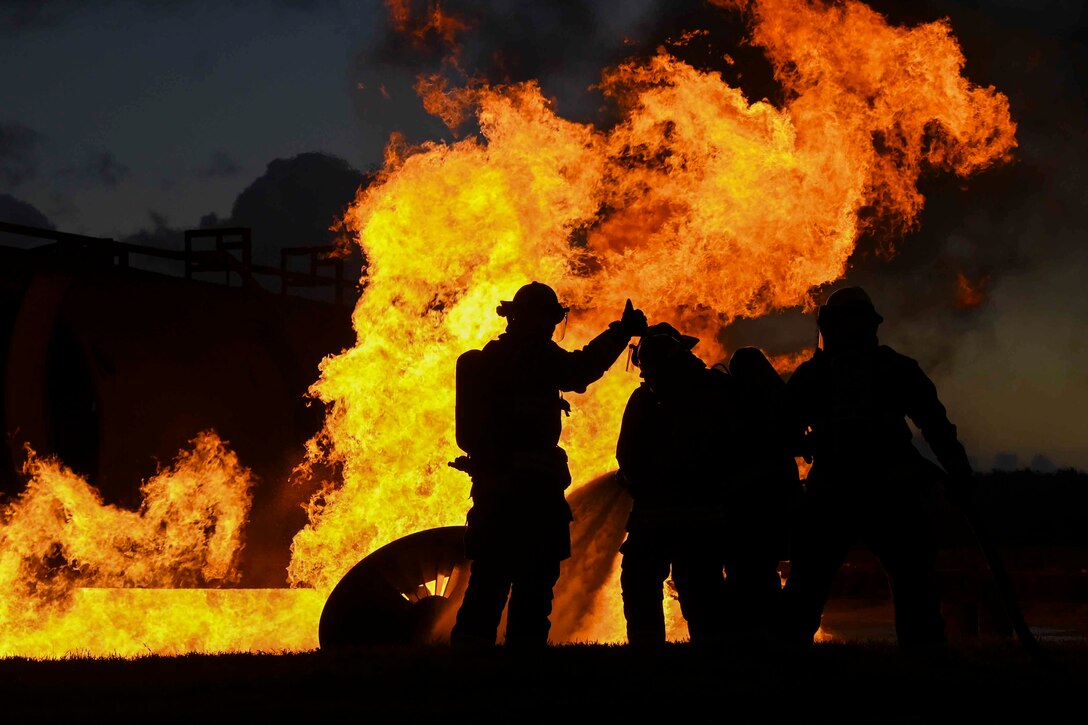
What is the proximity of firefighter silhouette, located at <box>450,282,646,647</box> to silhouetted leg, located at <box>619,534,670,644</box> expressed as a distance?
1.90 feet

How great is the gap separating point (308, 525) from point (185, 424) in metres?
1.59

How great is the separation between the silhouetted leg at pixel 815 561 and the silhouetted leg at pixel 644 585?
1011 mm

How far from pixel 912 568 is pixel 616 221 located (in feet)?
20.2

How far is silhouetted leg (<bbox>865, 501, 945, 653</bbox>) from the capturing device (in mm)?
7340

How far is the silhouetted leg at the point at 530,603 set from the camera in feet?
25.5

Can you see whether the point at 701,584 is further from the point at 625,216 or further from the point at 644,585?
the point at 625,216

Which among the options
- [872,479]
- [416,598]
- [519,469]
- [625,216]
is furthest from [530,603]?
[625,216]

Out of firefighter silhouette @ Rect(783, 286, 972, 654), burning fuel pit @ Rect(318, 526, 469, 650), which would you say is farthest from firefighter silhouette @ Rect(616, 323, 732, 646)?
burning fuel pit @ Rect(318, 526, 469, 650)

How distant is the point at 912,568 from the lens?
7.35 metres

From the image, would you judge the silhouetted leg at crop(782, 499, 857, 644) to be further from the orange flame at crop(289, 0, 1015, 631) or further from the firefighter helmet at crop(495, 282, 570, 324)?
the orange flame at crop(289, 0, 1015, 631)

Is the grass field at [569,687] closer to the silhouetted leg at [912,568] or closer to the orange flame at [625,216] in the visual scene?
the silhouetted leg at [912,568]

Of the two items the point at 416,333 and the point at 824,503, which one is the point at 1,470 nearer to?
the point at 416,333

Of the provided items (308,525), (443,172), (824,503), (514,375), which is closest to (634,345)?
(514,375)

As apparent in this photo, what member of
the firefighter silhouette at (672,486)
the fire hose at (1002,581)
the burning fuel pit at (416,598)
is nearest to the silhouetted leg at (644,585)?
the firefighter silhouette at (672,486)
